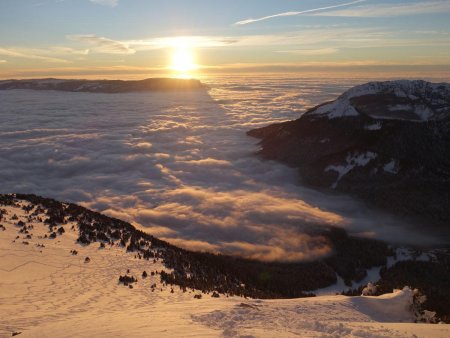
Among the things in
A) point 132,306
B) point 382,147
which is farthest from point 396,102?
point 132,306

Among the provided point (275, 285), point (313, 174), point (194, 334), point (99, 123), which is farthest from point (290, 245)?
point (99, 123)

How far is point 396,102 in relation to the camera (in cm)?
7169

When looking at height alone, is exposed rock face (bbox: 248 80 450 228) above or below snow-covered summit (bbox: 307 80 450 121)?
below

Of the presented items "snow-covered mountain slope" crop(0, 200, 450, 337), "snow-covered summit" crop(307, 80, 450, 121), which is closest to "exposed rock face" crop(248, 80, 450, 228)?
"snow-covered summit" crop(307, 80, 450, 121)

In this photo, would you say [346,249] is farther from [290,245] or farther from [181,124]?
[181,124]

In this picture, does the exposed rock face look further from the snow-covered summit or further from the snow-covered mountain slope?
the snow-covered mountain slope

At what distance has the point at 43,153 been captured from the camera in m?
85.8

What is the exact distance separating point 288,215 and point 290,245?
7.21 metres

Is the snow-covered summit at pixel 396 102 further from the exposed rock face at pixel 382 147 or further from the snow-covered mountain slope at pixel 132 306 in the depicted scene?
→ the snow-covered mountain slope at pixel 132 306

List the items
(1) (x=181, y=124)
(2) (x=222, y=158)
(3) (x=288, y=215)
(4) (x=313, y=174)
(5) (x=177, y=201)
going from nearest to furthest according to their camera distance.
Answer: (3) (x=288, y=215) < (5) (x=177, y=201) < (4) (x=313, y=174) < (2) (x=222, y=158) < (1) (x=181, y=124)

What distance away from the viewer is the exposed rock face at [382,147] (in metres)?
52.0

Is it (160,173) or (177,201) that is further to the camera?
(160,173)

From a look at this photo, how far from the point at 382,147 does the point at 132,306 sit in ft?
171

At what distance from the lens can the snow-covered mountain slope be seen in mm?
11930
